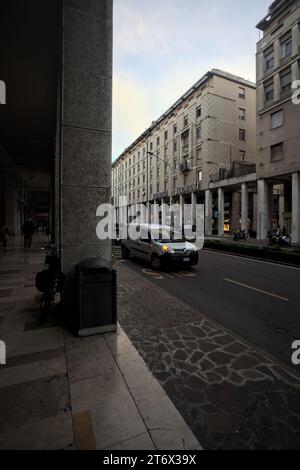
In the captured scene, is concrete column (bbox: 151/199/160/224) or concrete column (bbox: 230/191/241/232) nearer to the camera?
concrete column (bbox: 230/191/241/232)

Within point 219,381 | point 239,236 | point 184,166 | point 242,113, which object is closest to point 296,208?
point 239,236

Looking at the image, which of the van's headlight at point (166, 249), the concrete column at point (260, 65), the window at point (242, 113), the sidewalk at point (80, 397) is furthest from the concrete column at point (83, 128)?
the window at point (242, 113)

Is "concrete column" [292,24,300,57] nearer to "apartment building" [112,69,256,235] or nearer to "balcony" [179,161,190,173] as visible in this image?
"apartment building" [112,69,256,235]

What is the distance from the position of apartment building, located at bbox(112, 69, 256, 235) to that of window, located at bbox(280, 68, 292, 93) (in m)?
9.46

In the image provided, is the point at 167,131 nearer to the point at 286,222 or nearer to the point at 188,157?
the point at 188,157

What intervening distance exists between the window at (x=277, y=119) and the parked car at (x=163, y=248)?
832 inches

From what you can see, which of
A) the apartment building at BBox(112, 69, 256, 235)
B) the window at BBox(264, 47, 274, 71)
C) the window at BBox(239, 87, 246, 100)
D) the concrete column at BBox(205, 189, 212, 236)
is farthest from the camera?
the window at BBox(239, 87, 246, 100)

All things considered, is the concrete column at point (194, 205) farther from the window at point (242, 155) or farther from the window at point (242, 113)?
the window at point (242, 113)

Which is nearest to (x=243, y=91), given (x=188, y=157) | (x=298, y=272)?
(x=188, y=157)

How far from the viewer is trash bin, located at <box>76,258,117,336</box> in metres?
3.78

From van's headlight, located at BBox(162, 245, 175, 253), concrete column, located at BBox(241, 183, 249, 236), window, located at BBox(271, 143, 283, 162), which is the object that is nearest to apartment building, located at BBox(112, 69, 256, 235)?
concrete column, located at BBox(241, 183, 249, 236)

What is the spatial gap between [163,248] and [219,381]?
6727 mm

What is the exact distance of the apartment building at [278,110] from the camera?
2223cm

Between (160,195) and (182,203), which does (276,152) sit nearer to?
(182,203)
